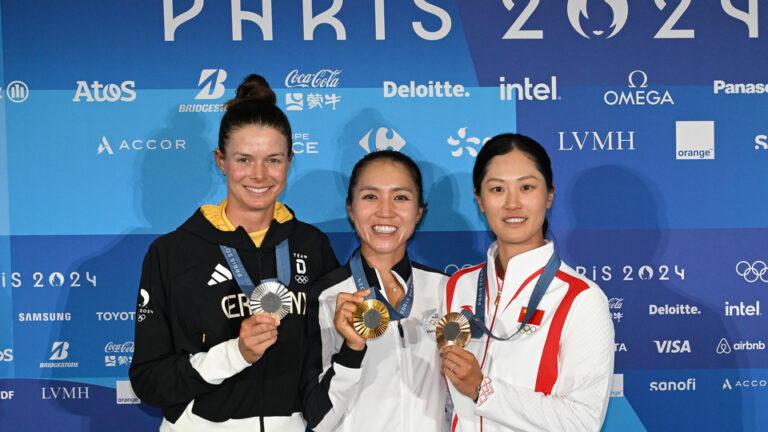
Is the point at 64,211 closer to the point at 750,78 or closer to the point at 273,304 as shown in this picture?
the point at 273,304

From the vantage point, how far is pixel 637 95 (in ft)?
11.5

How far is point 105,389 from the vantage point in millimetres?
3518

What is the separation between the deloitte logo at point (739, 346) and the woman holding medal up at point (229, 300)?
2.61m

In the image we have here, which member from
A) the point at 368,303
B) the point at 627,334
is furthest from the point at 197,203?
the point at 627,334

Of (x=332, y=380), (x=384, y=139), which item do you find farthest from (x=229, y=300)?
(x=384, y=139)

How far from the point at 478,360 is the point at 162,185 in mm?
2207

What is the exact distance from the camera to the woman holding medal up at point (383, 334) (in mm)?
2277

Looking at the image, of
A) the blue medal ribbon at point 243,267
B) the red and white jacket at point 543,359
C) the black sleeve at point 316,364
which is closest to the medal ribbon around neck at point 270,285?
the blue medal ribbon at point 243,267

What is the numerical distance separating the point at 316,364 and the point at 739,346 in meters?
2.70

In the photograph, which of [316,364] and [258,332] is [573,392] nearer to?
[316,364]

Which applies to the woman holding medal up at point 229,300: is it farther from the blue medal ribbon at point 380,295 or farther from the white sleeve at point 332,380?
the blue medal ribbon at point 380,295

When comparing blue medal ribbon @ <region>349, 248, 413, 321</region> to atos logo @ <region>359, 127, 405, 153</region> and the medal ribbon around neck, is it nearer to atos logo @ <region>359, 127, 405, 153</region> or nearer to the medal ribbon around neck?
the medal ribbon around neck

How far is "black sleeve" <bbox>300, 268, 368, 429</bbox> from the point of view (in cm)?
217

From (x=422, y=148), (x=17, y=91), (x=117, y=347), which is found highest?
(x=17, y=91)
